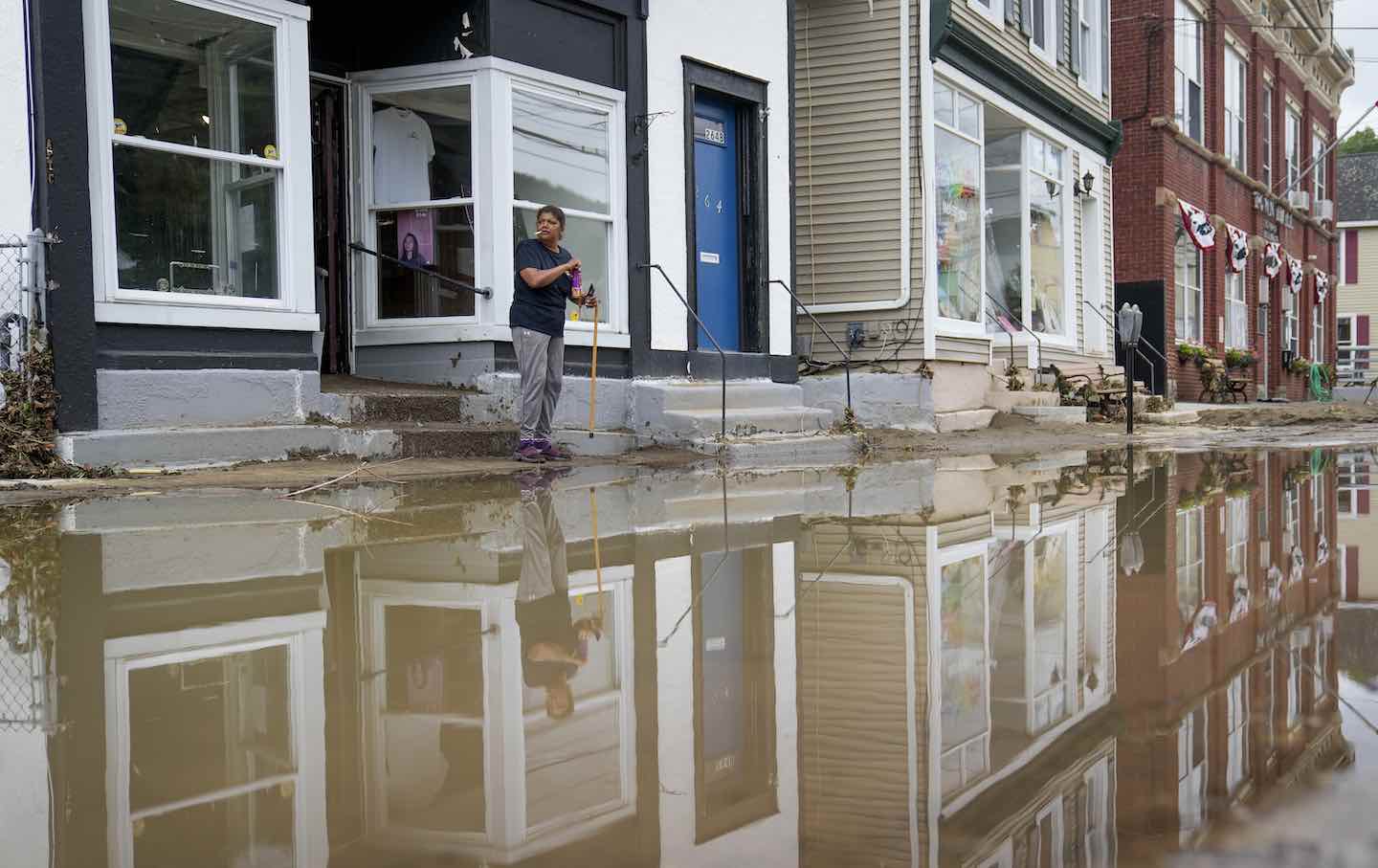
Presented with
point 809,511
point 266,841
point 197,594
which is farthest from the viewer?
point 809,511

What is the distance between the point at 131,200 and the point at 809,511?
5.18m

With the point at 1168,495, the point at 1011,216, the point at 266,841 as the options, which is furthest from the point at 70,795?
the point at 1011,216

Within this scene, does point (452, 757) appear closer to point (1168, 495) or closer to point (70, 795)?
point (70, 795)

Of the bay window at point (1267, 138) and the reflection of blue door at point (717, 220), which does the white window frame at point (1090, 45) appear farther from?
the bay window at point (1267, 138)

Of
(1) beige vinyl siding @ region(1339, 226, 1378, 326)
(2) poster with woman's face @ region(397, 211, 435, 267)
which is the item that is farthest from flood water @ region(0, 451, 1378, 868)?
(1) beige vinyl siding @ region(1339, 226, 1378, 326)

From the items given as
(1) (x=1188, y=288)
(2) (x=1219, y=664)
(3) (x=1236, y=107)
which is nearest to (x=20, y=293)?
(2) (x=1219, y=664)

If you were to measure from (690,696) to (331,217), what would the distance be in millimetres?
9336

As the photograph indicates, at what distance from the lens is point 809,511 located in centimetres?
686

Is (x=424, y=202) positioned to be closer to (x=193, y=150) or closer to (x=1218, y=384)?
(x=193, y=150)

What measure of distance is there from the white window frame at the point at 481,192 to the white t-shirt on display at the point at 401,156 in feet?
0.30

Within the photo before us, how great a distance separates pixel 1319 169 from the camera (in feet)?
123

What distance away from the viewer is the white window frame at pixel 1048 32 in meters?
19.4

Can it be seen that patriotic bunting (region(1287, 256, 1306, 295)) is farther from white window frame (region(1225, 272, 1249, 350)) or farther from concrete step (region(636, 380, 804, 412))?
concrete step (region(636, 380, 804, 412))

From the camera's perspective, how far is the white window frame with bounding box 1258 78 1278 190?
31014 millimetres
